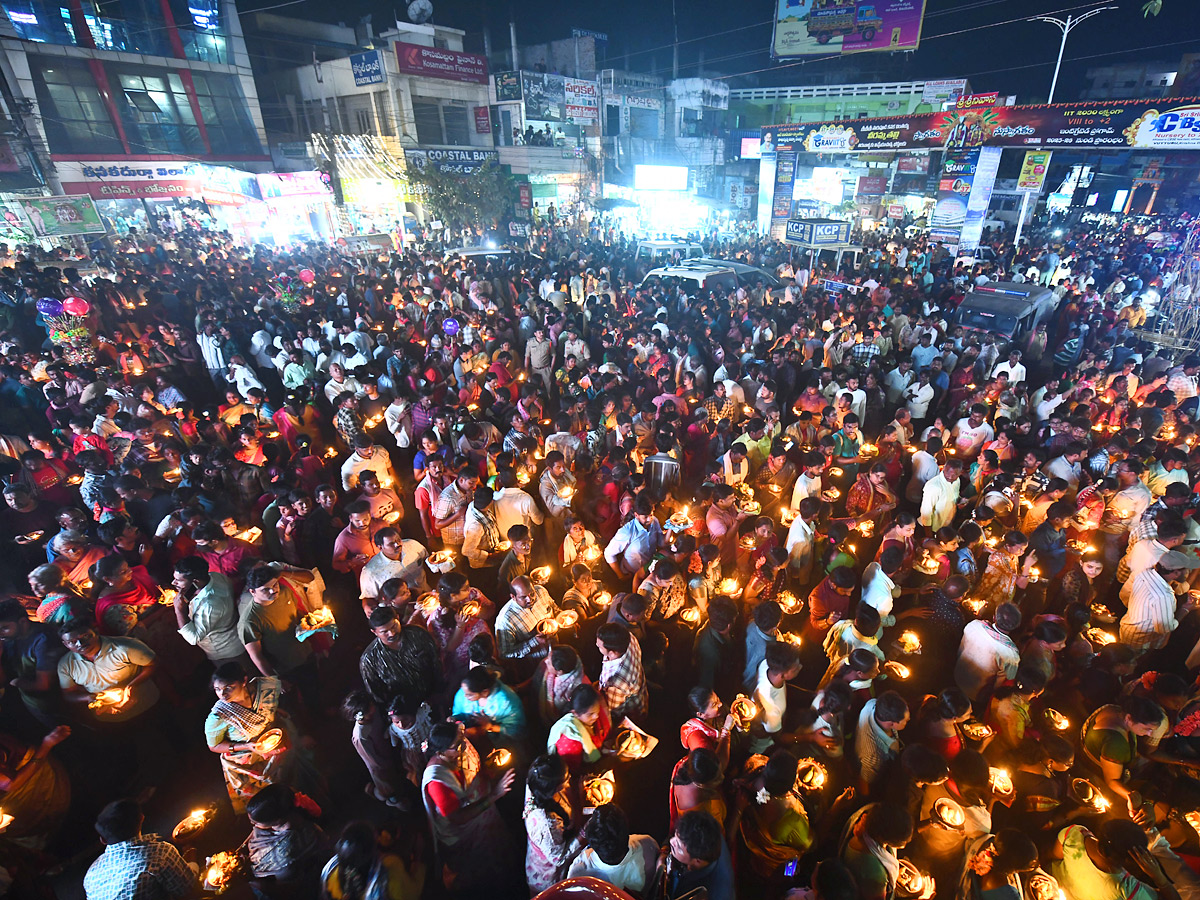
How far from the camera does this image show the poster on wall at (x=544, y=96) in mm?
29172

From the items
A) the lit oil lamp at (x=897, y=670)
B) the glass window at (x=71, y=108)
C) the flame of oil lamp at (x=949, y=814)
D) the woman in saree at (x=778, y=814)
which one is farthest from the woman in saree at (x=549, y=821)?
the glass window at (x=71, y=108)

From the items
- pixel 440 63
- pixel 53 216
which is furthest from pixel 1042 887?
pixel 440 63

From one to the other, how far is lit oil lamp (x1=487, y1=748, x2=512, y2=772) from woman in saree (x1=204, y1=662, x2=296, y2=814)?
1314 millimetres

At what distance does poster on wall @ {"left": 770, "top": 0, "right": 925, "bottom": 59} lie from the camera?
77.5 feet

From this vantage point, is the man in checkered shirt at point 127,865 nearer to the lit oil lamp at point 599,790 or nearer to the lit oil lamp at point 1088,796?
the lit oil lamp at point 599,790

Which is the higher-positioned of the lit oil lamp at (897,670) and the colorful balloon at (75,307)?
the colorful balloon at (75,307)

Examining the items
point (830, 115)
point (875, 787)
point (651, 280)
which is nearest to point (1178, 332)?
point (651, 280)

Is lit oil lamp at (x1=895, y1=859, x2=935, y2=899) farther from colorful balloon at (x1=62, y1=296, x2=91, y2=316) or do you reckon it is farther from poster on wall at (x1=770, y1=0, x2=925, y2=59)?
poster on wall at (x1=770, y1=0, x2=925, y2=59)

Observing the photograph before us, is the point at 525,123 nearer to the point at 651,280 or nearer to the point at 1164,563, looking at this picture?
the point at 651,280

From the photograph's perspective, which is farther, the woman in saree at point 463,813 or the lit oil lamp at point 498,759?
the lit oil lamp at point 498,759

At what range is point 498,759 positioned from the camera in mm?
3285

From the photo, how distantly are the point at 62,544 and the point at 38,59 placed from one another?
90.1ft

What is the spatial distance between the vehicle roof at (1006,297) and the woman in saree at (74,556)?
45.8 ft

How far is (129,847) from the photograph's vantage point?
2645 millimetres
